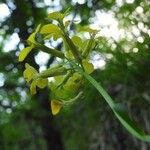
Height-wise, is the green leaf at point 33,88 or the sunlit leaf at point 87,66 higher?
the sunlit leaf at point 87,66

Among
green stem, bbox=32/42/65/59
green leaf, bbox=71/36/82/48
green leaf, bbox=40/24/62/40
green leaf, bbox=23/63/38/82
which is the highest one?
green leaf, bbox=40/24/62/40

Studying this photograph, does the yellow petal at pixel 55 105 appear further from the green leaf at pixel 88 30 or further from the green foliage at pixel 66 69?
the green leaf at pixel 88 30

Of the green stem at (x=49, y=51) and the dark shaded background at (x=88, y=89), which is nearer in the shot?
the green stem at (x=49, y=51)

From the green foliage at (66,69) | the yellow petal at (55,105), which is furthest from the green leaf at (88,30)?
the yellow petal at (55,105)

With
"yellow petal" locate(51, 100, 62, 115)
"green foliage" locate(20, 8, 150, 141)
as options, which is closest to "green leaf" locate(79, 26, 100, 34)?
"green foliage" locate(20, 8, 150, 141)

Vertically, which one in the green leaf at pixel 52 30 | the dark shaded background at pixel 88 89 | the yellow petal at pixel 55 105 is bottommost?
the dark shaded background at pixel 88 89

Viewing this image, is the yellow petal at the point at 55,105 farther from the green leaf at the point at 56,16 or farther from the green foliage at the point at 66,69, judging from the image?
the green leaf at the point at 56,16

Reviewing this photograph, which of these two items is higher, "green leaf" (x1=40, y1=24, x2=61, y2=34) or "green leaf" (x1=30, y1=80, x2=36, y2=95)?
"green leaf" (x1=40, y1=24, x2=61, y2=34)

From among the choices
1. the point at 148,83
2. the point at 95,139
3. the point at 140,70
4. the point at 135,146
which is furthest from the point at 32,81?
the point at 95,139

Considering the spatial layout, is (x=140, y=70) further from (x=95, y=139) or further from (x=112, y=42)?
(x=95, y=139)

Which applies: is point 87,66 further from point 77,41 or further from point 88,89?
point 88,89

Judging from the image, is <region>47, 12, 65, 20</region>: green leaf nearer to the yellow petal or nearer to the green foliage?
the green foliage
